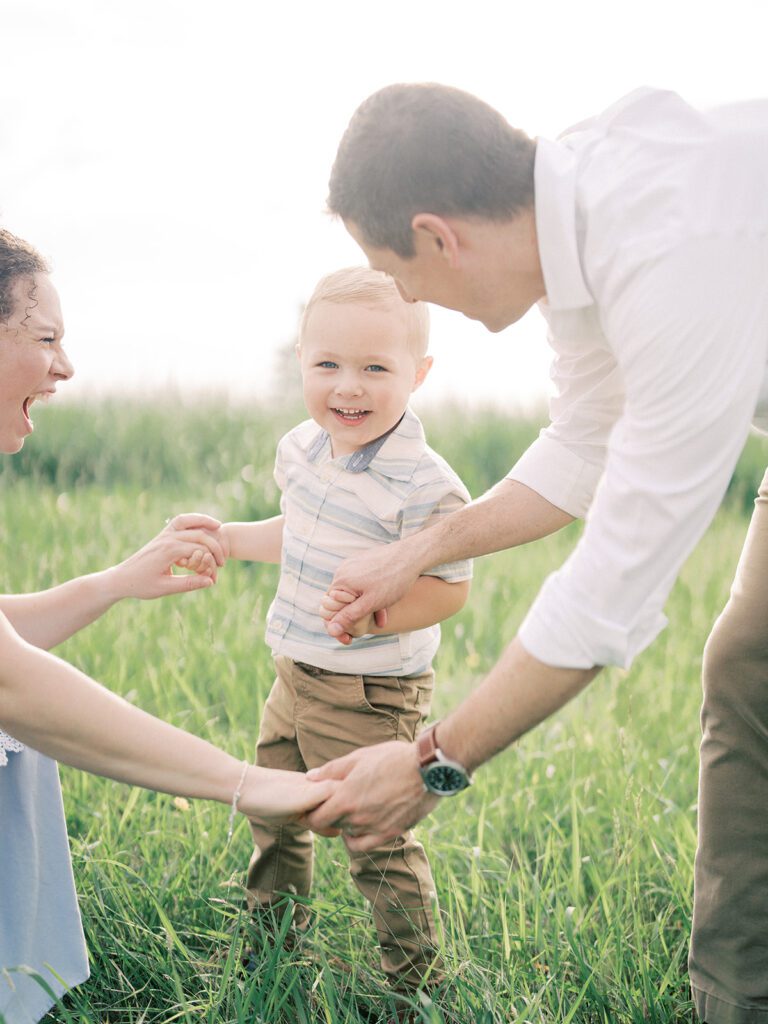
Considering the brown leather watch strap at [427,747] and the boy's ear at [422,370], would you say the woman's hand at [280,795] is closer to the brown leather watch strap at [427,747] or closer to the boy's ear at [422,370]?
the brown leather watch strap at [427,747]

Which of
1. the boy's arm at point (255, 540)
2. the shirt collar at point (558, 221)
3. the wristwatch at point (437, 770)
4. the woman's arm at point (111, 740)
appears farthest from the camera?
the boy's arm at point (255, 540)

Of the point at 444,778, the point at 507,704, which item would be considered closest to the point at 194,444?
the point at 444,778

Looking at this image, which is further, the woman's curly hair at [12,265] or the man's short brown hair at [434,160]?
the woman's curly hair at [12,265]

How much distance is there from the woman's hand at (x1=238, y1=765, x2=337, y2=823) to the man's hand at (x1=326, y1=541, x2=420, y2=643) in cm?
32

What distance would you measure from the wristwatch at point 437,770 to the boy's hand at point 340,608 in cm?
32

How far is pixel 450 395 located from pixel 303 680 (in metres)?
7.23

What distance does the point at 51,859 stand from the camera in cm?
268

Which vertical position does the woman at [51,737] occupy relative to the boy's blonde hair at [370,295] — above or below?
below

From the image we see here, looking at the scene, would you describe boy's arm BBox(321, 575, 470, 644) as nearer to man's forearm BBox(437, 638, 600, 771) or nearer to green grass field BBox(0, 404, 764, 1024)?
man's forearm BBox(437, 638, 600, 771)

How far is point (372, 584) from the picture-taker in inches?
97.7

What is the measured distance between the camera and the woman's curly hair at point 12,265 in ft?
8.28

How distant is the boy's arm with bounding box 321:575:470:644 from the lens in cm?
251

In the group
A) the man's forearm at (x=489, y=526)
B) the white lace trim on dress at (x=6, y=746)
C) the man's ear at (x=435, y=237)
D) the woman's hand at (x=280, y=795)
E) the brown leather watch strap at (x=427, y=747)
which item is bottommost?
the woman's hand at (x=280, y=795)

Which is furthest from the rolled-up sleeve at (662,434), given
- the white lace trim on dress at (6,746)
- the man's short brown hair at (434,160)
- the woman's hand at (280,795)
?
the white lace trim on dress at (6,746)
